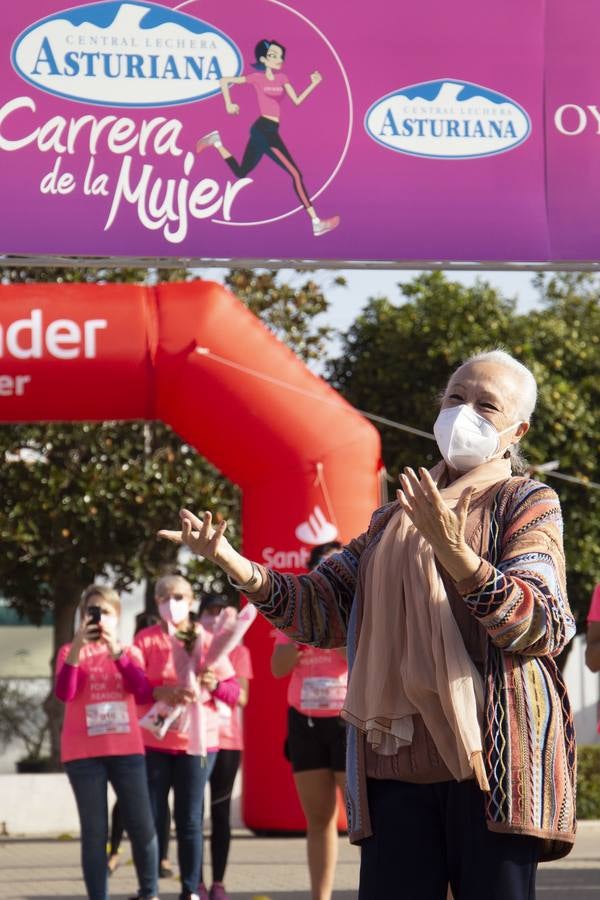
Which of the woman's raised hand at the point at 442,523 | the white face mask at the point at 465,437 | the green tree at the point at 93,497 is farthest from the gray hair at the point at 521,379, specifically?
the green tree at the point at 93,497

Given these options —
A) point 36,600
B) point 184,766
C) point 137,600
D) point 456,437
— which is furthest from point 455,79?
point 137,600

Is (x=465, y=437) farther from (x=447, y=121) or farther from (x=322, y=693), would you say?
(x=322, y=693)

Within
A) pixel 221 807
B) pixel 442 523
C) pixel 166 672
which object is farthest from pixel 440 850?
pixel 221 807

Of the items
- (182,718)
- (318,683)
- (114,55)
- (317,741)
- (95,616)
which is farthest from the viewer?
(182,718)

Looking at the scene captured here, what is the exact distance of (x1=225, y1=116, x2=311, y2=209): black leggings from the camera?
5.82 m

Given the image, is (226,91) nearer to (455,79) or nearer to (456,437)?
(455,79)

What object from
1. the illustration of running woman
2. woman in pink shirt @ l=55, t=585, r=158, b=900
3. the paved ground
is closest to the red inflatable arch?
the paved ground

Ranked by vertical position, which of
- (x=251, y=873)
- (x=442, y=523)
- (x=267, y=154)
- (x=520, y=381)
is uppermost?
(x=267, y=154)

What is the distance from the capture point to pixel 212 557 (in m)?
3.53

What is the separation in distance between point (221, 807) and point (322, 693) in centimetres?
108

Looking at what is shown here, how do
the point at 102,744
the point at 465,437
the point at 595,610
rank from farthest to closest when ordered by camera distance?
the point at 102,744
the point at 595,610
the point at 465,437

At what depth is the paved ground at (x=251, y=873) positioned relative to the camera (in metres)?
8.97

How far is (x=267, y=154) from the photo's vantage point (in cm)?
583

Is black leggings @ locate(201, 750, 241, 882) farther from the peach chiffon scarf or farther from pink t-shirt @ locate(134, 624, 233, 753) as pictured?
the peach chiffon scarf
